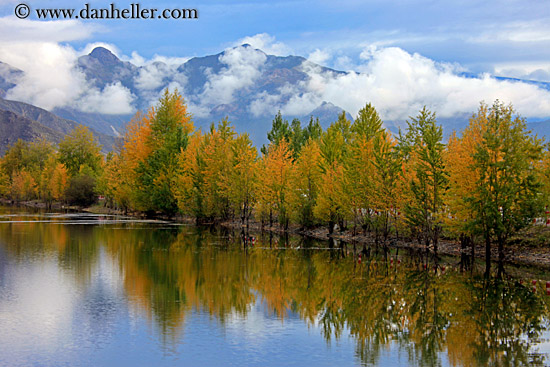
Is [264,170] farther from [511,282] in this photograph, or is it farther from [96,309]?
[96,309]

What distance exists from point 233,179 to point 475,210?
39027 mm

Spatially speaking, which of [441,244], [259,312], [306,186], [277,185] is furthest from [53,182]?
[259,312]

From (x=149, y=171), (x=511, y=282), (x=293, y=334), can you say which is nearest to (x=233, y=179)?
(x=149, y=171)

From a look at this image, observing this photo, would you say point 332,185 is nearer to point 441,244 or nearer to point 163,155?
point 441,244

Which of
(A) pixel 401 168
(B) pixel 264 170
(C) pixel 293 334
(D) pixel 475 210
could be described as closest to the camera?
(C) pixel 293 334

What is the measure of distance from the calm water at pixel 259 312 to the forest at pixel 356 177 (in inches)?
192

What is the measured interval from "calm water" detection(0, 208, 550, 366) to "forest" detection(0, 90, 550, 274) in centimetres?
486

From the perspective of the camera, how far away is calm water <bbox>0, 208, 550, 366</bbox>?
18453 mm

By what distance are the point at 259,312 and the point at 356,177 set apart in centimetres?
3010

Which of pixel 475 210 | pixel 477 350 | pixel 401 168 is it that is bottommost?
pixel 477 350

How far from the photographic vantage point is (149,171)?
88.9m

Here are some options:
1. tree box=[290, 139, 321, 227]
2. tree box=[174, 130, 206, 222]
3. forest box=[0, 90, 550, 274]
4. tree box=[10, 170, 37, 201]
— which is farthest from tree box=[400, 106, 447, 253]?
tree box=[10, 170, 37, 201]

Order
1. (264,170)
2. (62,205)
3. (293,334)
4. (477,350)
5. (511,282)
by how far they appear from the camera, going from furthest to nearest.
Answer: (62,205) < (264,170) < (511,282) < (293,334) < (477,350)

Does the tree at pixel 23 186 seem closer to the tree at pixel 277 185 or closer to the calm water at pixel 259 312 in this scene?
the tree at pixel 277 185
